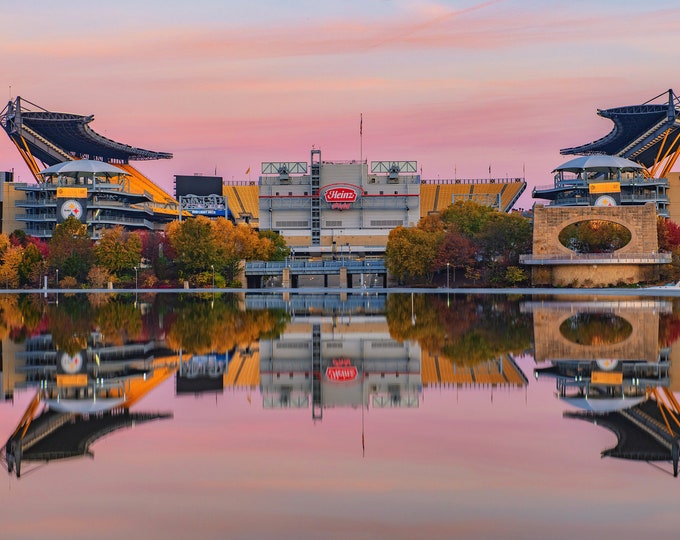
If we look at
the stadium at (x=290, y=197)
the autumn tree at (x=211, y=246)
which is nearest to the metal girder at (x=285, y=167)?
the stadium at (x=290, y=197)

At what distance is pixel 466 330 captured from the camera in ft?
143

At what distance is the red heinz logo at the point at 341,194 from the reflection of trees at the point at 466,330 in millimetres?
112387

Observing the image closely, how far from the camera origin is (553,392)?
23.5m

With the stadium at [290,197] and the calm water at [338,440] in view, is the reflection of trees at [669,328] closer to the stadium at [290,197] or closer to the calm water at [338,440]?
the calm water at [338,440]

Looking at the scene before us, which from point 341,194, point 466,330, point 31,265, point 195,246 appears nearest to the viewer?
point 466,330

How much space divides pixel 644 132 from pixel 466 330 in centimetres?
13709

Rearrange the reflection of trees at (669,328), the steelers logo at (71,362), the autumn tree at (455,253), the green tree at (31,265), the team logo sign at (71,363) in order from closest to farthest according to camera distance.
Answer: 1. the team logo sign at (71,363)
2. the steelers logo at (71,362)
3. the reflection of trees at (669,328)
4. the autumn tree at (455,253)
5. the green tree at (31,265)

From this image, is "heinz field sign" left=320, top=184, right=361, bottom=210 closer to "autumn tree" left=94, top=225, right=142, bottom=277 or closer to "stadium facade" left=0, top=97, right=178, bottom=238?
"stadium facade" left=0, top=97, right=178, bottom=238

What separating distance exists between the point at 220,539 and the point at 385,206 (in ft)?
558

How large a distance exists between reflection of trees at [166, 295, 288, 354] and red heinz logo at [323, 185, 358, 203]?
10985cm

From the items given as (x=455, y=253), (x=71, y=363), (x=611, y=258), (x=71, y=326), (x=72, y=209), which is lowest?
(x=71, y=363)

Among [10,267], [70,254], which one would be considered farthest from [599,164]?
[10,267]

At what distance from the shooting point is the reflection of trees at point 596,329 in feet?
123

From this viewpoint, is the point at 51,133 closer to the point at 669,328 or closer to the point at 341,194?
the point at 341,194
